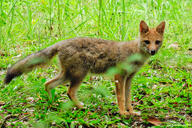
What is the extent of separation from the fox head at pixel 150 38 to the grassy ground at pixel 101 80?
0.87ft

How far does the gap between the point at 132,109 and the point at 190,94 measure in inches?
39.1

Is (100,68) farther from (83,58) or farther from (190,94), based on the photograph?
(190,94)

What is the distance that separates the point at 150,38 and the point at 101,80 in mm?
1383

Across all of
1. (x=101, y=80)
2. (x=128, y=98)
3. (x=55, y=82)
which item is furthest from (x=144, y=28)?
(x=55, y=82)

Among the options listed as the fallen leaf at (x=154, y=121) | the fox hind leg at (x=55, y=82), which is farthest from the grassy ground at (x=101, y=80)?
the fox hind leg at (x=55, y=82)

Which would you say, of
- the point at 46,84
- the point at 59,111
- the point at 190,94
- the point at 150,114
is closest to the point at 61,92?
the point at 46,84

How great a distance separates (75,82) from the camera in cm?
390

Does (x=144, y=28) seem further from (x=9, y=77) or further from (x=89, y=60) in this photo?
(x=9, y=77)

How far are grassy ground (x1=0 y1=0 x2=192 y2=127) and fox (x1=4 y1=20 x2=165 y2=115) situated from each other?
0.20 meters

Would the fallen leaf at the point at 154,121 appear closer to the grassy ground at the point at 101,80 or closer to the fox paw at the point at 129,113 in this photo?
the grassy ground at the point at 101,80

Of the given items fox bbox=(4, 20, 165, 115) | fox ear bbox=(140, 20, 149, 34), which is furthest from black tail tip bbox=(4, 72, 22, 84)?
fox ear bbox=(140, 20, 149, 34)

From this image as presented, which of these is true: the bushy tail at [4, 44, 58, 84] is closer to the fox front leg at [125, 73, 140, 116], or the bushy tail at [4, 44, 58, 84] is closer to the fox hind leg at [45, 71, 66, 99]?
the fox hind leg at [45, 71, 66, 99]

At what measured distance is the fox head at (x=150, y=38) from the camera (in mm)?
3992

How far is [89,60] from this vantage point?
397 centimetres
